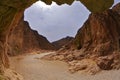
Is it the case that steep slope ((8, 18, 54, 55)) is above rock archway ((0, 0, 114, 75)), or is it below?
below

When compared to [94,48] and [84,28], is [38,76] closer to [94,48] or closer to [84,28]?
[94,48]

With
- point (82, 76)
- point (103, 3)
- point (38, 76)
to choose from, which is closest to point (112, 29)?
point (82, 76)

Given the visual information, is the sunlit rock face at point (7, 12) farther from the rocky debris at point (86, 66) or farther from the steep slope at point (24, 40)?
the steep slope at point (24, 40)

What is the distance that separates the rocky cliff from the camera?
35.1 metres

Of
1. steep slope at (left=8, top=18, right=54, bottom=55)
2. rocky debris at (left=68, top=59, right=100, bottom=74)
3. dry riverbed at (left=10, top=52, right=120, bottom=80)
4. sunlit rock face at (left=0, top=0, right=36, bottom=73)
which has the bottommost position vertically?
steep slope at (left=8, top=18, right=54, bottom=55)

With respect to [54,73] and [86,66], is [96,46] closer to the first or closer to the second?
[86,66]

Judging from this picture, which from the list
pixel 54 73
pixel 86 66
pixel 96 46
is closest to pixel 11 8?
pixel 54 73

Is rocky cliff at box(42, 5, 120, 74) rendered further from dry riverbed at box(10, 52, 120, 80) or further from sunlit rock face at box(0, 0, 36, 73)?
sunlit rock face at box(0, 0, 36, 73)

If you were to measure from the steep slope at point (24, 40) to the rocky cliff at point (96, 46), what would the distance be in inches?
521

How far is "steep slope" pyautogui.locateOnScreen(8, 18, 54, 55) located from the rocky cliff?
13.2m

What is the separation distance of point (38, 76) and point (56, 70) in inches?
209

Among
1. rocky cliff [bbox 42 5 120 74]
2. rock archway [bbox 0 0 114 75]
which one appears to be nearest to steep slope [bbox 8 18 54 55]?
rocky cliff [bbox 42 5 120 74]

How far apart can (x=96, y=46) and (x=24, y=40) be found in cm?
3421

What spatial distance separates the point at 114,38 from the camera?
3984 centimetres
